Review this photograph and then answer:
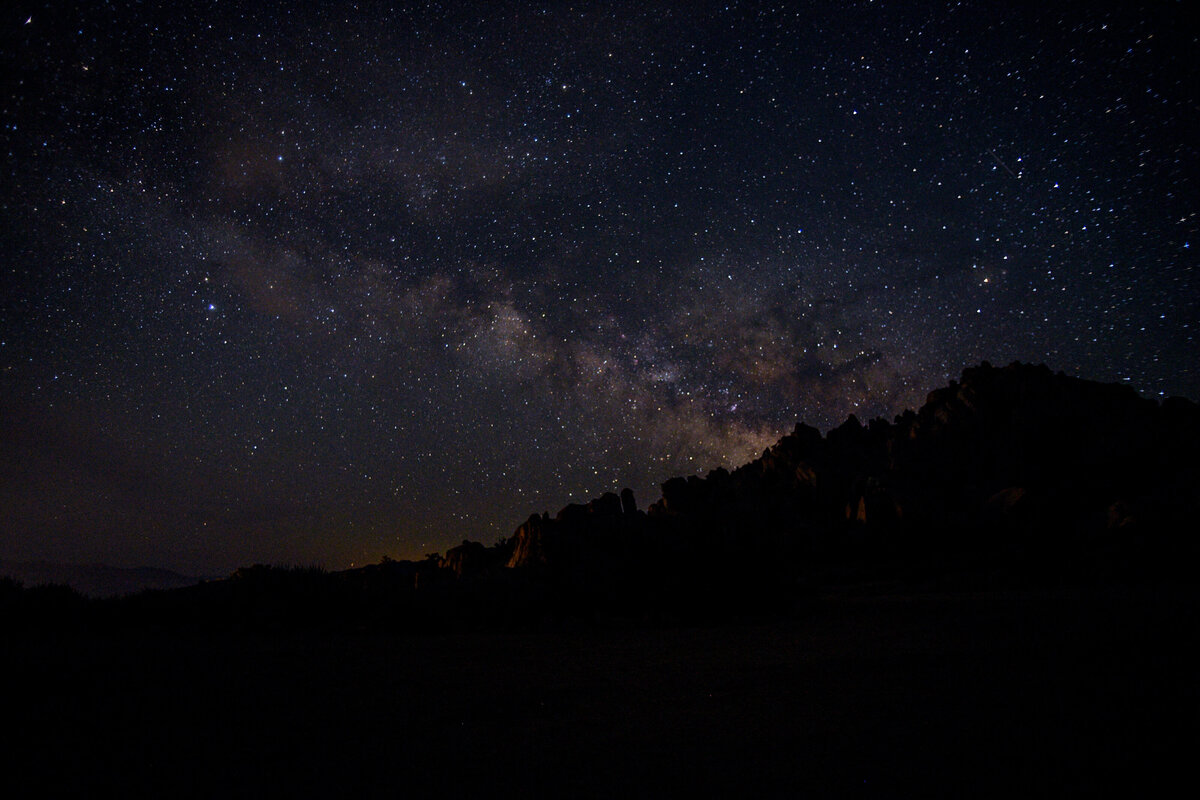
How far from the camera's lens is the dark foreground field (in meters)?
2.85

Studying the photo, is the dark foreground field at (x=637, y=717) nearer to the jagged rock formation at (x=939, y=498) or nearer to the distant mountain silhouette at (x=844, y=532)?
the distant mountain silhouette at (x=844, y=532)

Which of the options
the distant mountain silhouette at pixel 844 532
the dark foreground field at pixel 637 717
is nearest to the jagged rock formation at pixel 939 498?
the distant mountain silhouette at pixel 844 532

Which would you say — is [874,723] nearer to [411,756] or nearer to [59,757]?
[411,756]

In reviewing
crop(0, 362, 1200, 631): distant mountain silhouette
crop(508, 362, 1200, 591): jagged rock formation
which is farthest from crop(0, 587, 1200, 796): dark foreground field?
crop(508, 362, 1200, 591): jagged rock formation

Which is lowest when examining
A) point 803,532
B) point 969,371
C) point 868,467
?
point 803,532

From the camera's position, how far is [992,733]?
127 inches

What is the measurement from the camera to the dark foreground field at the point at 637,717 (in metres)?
2.85

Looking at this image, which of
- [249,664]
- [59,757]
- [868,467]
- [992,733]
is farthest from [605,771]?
[868,467]

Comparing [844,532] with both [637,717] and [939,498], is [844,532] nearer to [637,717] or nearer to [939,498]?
[939,498]

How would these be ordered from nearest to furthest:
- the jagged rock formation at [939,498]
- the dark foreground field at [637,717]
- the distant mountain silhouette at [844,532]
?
the dark foreground field at [637,717] → the distant mountain silhouette at [844,532] → the jagged rock formation at [939,498]

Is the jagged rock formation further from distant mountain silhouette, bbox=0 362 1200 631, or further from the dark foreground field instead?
the dark foreground field

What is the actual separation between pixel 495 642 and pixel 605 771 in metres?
5.92

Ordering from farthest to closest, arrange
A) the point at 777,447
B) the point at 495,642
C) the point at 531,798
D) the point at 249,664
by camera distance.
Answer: the point at 777,447
the point at 495,642
the point at 249,664
the point at 531,798

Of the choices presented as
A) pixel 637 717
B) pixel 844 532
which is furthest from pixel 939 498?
pixel 637 717
